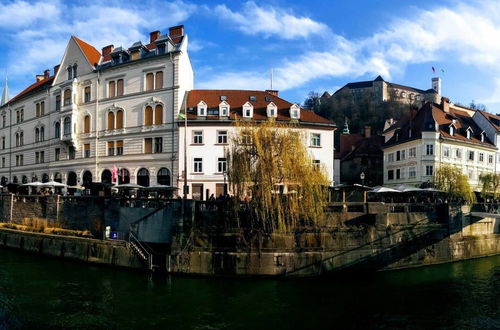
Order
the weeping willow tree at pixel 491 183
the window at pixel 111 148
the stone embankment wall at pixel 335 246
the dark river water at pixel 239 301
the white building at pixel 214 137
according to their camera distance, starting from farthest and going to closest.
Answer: the window at pixel 111 148 → the weeping willow tree at pixel 491 183 → the white building at pixel 214 137 → the stone embankment wall at pixel 335 246 → the dark river water at pixel 239 301

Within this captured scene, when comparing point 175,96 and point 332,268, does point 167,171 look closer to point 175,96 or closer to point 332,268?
point 175,96

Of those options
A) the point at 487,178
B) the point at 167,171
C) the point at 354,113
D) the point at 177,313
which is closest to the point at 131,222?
the point at 167,171

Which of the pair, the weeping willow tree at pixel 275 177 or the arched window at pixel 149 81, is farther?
the arched window at pixel 149 81

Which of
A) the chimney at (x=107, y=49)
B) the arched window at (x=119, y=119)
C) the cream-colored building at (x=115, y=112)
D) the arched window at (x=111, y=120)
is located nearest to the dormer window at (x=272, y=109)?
the cream-colored building at (x=115, y=112)

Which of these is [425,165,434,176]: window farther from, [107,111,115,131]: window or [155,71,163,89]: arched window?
[107,111,115,131]: window

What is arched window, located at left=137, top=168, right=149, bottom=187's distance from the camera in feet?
148

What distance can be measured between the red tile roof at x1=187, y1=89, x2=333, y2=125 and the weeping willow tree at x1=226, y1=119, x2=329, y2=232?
50.2 ft

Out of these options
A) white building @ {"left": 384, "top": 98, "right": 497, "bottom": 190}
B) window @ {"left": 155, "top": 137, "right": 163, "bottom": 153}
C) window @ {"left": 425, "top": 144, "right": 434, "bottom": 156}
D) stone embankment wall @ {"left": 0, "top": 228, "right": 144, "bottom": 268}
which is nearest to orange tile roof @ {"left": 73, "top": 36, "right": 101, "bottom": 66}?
window @ {"left": 155, "top": 137, "right": 163, "bottom": 153}

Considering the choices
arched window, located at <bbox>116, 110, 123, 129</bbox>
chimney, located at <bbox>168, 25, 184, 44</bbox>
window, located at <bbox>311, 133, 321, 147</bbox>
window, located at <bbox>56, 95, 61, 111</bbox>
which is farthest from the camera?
window, located at <bbox>56, 95, 61, 111</bbox>

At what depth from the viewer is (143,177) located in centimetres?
4541

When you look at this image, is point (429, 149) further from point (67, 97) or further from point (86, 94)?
point (67, 97)

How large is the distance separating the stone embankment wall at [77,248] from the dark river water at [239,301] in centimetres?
112

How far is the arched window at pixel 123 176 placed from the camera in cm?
4616

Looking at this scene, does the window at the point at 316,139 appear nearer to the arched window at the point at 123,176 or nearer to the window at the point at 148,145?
the window at the point at 148,145
